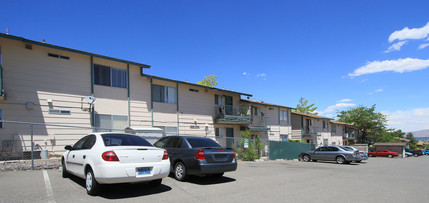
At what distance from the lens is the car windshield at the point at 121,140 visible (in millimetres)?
6473

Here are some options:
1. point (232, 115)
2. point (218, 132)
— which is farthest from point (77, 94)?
point (232, 115)

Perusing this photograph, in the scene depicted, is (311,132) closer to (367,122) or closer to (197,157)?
(367,122)

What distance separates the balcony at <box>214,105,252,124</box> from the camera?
2307cm

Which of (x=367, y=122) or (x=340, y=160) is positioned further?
(x=367, y=122)

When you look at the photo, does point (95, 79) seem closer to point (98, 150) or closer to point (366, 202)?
point (98, 150)

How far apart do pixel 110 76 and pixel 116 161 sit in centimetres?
1142

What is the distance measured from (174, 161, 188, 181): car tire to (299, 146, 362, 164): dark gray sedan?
1555 centimetres

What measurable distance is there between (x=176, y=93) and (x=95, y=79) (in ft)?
19.5

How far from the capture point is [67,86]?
1450 centimetres

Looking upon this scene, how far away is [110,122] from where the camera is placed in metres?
→ 15.9

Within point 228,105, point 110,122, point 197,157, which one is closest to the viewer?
point 197,157

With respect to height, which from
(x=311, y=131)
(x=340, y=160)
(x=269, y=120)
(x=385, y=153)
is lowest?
(x=385, y=153)

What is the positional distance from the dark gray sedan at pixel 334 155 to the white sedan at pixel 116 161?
55.6 ft

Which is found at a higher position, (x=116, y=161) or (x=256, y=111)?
(x=256, y=111)
